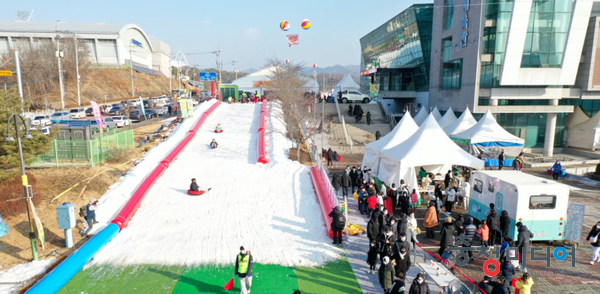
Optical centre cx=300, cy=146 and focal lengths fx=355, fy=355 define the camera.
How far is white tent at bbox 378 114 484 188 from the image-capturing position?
16.0 meters

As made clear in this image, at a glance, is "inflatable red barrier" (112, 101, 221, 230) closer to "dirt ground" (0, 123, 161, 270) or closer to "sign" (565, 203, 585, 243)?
"dirt ground" (0, 123, 161, 270)

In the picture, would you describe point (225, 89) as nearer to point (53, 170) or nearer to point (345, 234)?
point (53, 170)

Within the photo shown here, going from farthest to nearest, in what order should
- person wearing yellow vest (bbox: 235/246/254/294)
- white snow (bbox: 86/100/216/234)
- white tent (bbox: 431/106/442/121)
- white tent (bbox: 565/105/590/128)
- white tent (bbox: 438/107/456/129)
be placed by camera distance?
white tent (bbox: 431/106/442/121), white tent (bbox: 565/105/590/128), white tent (bbox: 438/107/456/129), white snow (bbox: 86/100/216/234), person wearing yellow vest (bbox: 235/246/254/294)

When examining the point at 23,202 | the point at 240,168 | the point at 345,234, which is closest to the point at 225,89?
the point at 240,168

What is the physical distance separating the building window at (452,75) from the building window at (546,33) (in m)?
6.36

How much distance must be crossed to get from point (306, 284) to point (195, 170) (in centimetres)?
1246

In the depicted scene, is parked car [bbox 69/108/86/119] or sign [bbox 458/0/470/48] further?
parked car [bbox 69/108/86/119]

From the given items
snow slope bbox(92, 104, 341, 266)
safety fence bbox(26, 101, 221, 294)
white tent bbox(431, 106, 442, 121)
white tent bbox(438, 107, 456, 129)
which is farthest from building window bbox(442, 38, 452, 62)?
safety fence bbox(26, 101, 221, 294)

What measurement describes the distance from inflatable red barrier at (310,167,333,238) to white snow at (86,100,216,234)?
27.7 feet

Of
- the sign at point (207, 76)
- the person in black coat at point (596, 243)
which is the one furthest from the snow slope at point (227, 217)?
the sign at point (207, 76)

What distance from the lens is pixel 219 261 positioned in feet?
35.2

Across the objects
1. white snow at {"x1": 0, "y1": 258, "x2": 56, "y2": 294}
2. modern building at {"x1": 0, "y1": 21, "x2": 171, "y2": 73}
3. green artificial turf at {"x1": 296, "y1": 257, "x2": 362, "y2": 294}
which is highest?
modern building at {"x1": 0, "y1": 21, "x2": 171, "y2": 73}

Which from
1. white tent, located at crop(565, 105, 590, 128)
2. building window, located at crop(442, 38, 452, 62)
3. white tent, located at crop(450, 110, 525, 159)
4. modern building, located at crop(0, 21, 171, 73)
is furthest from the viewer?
modern building, located at crop(0, 21, 171, 73)

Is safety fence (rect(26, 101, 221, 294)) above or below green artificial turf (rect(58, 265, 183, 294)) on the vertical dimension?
above
